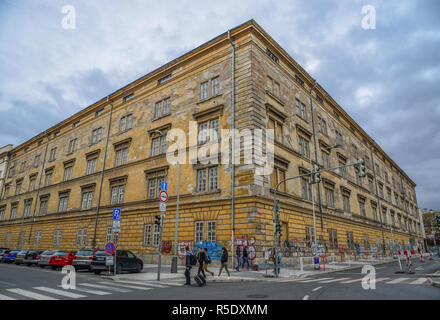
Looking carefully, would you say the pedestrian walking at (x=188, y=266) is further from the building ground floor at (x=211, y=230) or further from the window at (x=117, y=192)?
the window at (x=117, y=192)

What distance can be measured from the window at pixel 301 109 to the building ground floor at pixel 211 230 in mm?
9640

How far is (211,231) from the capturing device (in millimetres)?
22000

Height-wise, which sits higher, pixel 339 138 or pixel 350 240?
pixel 339 138

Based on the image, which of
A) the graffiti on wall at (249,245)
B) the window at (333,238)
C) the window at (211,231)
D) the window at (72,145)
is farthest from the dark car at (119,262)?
the window at (72,145)

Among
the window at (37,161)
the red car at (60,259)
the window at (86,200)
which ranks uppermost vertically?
the window at (37,161)

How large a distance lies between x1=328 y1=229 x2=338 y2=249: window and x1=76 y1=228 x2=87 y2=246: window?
88.8 feet

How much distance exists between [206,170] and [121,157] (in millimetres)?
13023

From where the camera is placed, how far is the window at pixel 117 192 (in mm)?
30209

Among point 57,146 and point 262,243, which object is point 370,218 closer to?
point 262,243

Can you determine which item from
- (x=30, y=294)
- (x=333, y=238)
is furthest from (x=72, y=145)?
(x=333, y=238)

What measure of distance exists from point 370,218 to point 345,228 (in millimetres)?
10779

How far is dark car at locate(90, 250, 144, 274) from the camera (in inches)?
680

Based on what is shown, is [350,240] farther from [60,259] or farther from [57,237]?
[57,237]

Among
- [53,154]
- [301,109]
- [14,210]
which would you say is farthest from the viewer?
[14,210]
